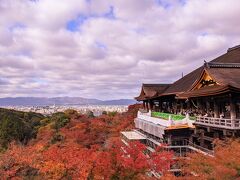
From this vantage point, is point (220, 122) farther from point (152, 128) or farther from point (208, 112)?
point (152, 128)

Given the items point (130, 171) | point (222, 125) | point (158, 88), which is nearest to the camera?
point (130, 171)

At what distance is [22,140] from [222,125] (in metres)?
49.8

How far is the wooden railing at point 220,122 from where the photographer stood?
18673 millimetres

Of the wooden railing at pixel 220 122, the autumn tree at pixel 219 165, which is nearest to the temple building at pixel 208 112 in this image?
the wooden railing at pixel 220 122

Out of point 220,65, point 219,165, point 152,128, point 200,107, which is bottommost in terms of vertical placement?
point 219,165

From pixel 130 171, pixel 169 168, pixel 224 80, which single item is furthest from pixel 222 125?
pixel 130 171

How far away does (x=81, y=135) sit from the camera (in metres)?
51.0

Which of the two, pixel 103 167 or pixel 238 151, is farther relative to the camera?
pixel 103 167

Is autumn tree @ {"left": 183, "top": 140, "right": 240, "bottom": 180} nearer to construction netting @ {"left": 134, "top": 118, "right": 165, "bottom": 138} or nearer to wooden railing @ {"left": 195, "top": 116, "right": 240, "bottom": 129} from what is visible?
wooden railing @ {"left": 195, "top": 116, "right": 240, "bottom": 129}

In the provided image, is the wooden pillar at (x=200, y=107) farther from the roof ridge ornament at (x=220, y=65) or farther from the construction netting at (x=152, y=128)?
the roof ridge ornament at (x=220, y=65)

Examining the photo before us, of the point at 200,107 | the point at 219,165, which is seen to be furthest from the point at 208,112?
the point at 219,165

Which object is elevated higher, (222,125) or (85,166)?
(222,125)

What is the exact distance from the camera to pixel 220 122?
20.1 metres

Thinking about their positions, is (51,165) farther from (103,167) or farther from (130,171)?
(130,171)
